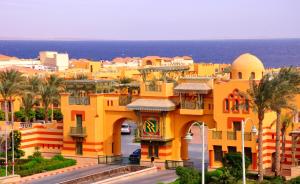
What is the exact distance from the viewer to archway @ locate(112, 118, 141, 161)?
51.2 meters

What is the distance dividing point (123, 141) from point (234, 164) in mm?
22138

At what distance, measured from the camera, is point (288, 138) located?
4375 centimetres

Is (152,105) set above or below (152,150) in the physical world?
above

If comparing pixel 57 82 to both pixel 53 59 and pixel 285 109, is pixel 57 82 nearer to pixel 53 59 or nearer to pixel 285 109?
pixel 285 109

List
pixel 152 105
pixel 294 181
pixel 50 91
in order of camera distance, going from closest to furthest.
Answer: pixel 294 181 → pixel 152 105 → pixel 50 91

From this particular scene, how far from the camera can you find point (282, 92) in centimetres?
4003

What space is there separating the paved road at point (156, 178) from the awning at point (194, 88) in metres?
5.35

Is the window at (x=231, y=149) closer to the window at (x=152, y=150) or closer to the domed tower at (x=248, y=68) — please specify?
the domed tower at (x=248, y=68)

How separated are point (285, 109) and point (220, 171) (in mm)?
6994

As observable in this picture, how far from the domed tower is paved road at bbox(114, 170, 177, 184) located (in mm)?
7711

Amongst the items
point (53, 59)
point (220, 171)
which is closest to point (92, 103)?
point (220, 171)

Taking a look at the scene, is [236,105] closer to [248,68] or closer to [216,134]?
[216,134]

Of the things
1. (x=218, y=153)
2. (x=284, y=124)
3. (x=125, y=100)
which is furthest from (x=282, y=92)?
(x=125, y=100)

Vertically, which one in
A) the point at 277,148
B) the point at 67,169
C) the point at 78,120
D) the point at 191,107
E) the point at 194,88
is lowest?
the point at 67,169
